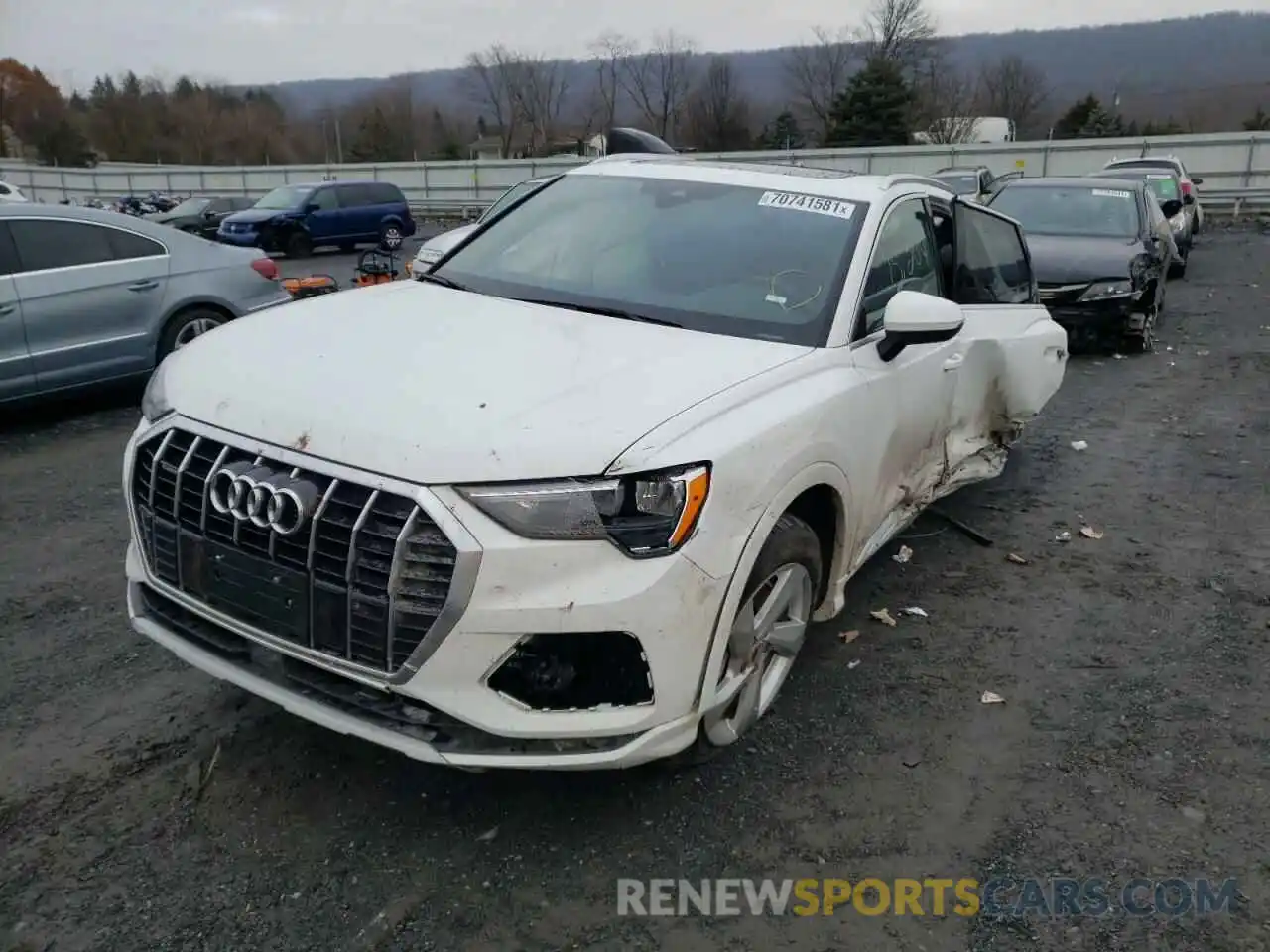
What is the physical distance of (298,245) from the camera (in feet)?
73.8

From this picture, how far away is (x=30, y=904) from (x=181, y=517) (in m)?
1.05

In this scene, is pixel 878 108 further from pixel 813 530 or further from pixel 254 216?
pixel 813 530

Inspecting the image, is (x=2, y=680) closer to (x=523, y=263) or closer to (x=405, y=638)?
(x=405, y=638)

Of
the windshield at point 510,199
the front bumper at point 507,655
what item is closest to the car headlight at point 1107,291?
the windshield at point 510,199

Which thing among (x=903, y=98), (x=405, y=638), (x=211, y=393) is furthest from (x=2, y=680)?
(x=903, y=98)

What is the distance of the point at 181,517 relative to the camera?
2826 millimetres

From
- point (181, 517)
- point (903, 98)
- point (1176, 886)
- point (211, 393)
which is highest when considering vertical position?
point (903, 98)

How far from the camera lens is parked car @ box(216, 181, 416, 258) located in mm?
21859

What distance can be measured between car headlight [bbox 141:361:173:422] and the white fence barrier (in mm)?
19537

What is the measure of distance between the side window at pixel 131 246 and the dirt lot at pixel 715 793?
10.4ft

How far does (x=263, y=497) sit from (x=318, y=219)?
2175 cm

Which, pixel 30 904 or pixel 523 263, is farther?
pixel 523 263

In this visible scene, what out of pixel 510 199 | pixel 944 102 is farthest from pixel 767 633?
pixel 944 102

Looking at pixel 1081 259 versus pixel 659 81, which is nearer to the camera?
pixel 1081 259
